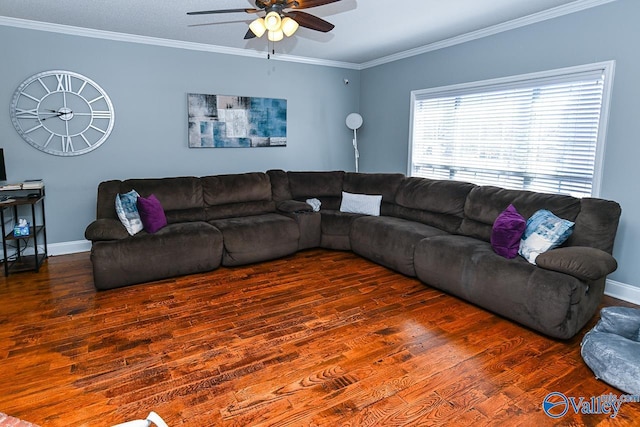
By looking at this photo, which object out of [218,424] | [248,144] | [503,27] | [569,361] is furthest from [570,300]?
[248,144]

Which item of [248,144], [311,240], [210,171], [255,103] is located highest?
[255,103]

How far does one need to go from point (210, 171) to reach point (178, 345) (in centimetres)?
309

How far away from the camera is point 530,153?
157 inches

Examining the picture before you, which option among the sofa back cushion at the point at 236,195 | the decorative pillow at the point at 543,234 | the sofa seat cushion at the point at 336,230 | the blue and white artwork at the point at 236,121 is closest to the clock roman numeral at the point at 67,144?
the blue and white artwork at the point at 236,121

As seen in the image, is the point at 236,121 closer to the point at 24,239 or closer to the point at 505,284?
the point at 24,239

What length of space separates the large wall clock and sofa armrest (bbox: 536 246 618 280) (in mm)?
4657

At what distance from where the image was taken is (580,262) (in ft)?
8.53

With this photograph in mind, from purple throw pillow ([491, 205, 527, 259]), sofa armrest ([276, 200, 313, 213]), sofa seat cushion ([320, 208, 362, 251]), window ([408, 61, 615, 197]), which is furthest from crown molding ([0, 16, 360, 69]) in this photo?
purple throw pillow ([491, 205, 527, 259])

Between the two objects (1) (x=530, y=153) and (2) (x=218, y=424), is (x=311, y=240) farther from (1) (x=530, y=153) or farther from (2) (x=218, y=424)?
(2) (x=218, y=424)

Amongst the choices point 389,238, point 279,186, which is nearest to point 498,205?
point 389,238

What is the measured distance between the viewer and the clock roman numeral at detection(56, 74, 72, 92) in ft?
13.9

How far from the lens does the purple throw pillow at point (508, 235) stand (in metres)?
3.10

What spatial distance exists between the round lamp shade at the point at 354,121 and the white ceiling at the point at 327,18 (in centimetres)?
126

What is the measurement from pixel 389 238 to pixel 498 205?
1.09 meters
